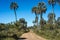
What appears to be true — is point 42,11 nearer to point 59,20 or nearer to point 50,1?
point 50,1

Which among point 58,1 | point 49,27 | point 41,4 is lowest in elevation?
point 49,27

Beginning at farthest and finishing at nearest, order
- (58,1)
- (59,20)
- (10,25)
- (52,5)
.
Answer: (59,20), (10,25), (52,5), (58,1)

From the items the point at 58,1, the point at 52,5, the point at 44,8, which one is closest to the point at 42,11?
the point at 44,8

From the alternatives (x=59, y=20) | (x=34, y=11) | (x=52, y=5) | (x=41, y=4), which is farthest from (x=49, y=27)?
(x=59, y=20)

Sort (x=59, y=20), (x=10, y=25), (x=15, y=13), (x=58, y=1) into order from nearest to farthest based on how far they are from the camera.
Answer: (x=58, y=1) → (x=10, y=25) → (x=15, y=13) → (x=59, y=20)

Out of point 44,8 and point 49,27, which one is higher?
point 44,8

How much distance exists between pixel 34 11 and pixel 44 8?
10.8 meters

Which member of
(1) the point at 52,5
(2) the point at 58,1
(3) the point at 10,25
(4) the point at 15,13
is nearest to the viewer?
(2) the point at 58,1

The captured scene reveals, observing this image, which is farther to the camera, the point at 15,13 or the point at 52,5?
the point at 15,13

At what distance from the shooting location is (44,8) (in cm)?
6962

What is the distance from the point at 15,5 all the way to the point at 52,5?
22.5 metres

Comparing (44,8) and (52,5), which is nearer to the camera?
(52,5)

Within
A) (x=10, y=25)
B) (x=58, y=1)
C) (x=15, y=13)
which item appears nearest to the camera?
(x=58, y=1)

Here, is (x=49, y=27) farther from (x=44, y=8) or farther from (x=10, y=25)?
(x=10, y=25)
